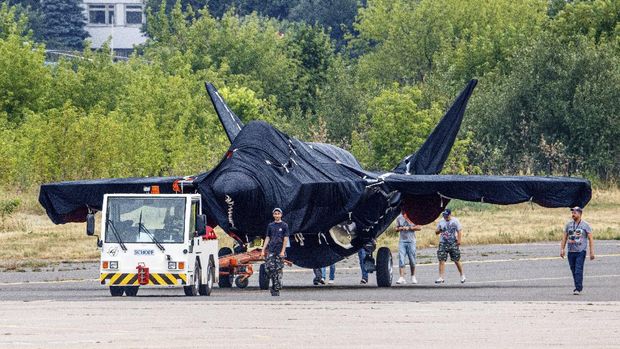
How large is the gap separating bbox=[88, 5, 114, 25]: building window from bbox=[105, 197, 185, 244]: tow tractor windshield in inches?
5985

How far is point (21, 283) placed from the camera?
112ft

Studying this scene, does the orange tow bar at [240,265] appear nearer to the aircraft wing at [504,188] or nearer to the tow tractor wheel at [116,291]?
the tow tractor wheel at [116,291]

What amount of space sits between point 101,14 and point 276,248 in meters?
155

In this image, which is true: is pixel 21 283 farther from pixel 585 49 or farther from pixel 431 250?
pixel 585 49

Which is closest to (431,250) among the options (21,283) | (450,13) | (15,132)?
(21,283)

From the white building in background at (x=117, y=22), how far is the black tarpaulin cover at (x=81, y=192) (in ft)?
471

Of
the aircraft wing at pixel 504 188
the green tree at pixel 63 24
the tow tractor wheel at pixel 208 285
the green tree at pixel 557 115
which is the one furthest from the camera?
the green tree at pixel 63 24

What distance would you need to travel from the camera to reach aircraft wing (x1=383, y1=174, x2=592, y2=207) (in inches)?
1320

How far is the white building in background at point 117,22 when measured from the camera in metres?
180

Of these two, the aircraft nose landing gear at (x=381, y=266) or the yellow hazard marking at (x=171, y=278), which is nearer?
the yellow hazard marking at (x=171, y=278)

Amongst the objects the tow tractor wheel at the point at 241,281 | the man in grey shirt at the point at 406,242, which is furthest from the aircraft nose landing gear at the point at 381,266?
the tow tractor wheel at the point at 241,281

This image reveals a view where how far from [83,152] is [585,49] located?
2485cm

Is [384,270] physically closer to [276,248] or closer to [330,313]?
[276,248]

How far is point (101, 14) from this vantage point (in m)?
182
